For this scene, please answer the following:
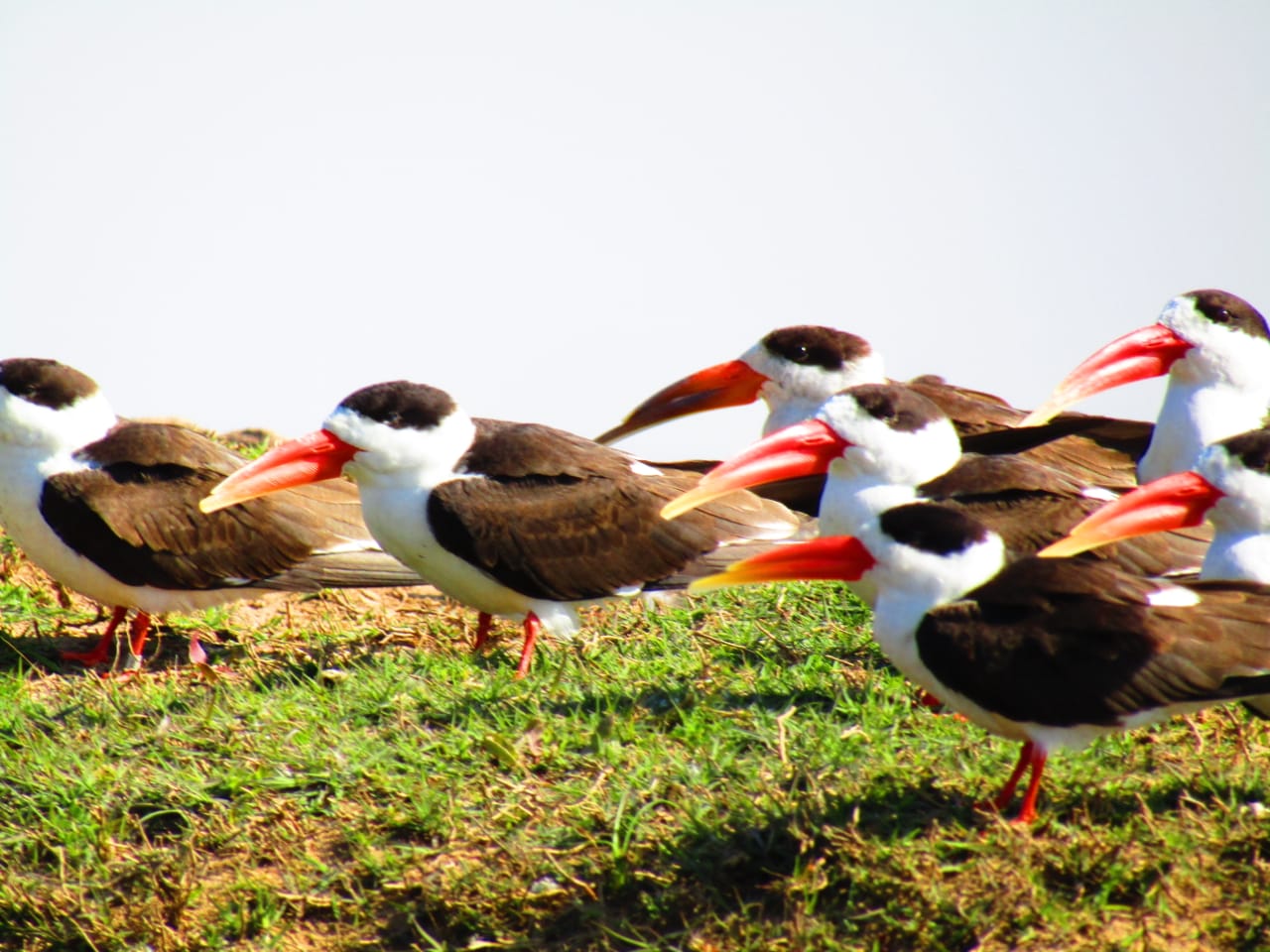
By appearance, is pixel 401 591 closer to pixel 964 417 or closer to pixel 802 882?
pixel 964 417

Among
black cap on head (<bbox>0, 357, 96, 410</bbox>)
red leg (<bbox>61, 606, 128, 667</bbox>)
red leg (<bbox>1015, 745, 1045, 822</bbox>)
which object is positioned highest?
black cap on head (<bbox>0, 357, 96, 410</bbox>)

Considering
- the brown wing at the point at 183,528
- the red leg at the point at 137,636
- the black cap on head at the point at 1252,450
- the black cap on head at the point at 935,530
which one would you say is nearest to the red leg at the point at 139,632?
the red leg at the point at 137,636

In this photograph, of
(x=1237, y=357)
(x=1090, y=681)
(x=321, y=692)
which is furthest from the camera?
(x=1237, y=357)

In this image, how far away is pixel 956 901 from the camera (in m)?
3.91

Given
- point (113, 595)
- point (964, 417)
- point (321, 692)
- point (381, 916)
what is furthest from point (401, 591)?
point (381, 916)

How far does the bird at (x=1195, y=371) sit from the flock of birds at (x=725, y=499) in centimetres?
1

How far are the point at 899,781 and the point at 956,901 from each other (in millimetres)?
575

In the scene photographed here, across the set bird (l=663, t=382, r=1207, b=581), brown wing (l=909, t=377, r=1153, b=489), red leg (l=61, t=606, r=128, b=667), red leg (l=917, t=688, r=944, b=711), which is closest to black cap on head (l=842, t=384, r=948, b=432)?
bird (l=663, t=382, r=1207, b=581)

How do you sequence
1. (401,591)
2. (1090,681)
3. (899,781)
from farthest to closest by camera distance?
1. (401,591)
2. (899,781)
3. (1090,681)

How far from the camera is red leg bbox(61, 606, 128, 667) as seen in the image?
260 inches

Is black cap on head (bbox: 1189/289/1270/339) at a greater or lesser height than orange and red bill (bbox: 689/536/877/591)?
greater

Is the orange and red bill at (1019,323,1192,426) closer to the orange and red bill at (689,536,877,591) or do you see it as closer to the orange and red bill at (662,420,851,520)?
the orange and red bill at (662,420,851,520)

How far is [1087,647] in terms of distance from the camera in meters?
4.24

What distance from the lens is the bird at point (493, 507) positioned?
6.22 m
